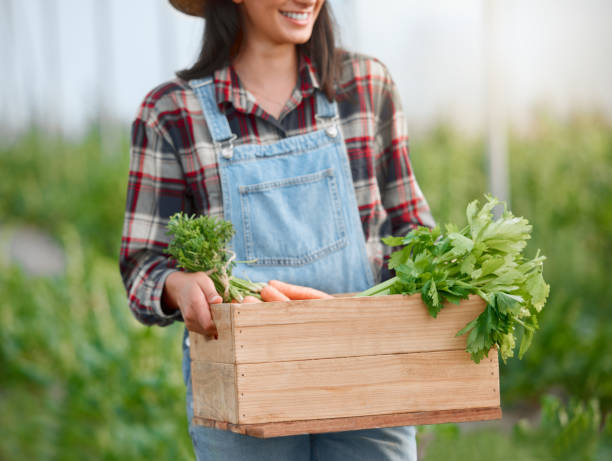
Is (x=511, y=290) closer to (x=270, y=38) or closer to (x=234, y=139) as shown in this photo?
(x=234, y=139)

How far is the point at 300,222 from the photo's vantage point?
1876mm

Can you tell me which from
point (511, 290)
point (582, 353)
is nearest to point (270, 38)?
point (511, 290)

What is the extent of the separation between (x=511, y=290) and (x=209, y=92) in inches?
34.9

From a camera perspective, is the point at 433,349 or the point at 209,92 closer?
the point at 433,349

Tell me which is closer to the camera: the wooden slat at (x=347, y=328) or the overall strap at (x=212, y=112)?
the wooden slat at (x=347, y=328)

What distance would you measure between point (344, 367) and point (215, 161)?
62cm

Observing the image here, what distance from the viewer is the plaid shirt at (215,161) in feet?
6.17

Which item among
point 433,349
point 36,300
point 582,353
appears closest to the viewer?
point 433,349

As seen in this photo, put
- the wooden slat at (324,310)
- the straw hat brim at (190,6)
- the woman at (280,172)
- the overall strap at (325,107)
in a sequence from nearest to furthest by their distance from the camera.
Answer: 1. the wooden slat at (324,310)
2. the woman at (280,172)
3. the overall strap at (325,107)
4. the straw hat brim at (190,6)

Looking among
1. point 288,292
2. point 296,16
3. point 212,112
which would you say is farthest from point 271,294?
point 296,16

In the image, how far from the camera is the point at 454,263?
5.34 ft

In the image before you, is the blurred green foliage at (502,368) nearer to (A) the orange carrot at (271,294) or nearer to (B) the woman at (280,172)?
(B) the woman at (280,172)

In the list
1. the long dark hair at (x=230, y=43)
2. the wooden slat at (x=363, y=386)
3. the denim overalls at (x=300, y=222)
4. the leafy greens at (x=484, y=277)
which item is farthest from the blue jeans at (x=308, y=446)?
the long dark hair at (x=230, y=43)

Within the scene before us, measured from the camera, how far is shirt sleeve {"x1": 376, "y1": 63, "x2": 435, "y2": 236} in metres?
2.00
